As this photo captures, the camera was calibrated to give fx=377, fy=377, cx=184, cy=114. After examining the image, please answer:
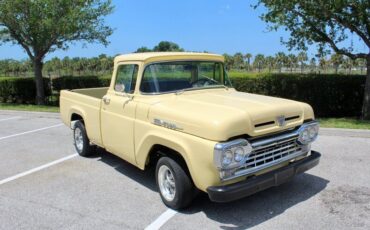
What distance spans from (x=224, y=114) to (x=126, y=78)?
216cm

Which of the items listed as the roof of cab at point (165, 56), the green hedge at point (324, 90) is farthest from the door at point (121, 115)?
the green hedge at point (324, 90)

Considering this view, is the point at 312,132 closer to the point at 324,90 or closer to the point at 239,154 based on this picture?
the point at 239,154

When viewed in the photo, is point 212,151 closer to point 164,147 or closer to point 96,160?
point 164,147

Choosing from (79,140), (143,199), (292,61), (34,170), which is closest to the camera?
(143,199)

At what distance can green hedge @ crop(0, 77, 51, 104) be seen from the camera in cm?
1844

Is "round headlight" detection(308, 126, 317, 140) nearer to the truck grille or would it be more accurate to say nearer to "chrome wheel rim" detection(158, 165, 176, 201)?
the truck grille

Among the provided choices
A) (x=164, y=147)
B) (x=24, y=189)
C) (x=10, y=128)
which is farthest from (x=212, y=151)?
(x=10, y=128)

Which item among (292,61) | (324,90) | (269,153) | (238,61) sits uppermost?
(238,61)

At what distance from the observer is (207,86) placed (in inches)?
230

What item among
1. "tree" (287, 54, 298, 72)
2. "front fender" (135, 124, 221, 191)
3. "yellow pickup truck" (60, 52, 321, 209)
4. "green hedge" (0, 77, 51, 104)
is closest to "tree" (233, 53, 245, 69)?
"tree" (287, 54, 298, 72)

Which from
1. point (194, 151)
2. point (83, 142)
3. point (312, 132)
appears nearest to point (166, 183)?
point (194, 151)

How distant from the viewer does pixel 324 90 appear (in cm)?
1242

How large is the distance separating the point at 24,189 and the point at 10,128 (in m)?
6.29

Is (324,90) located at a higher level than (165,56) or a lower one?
lower
